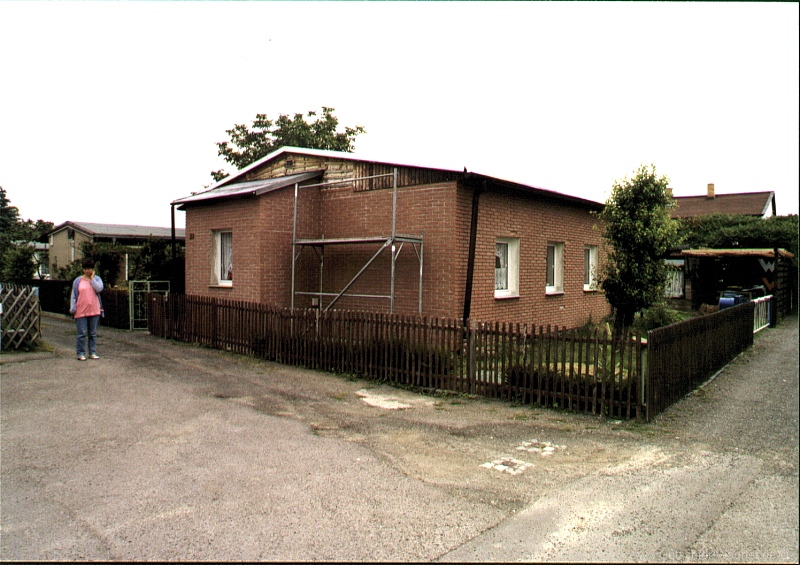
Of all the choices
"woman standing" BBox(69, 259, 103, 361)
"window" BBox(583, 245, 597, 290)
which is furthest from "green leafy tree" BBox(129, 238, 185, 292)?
"window" BBox(583, 245, 597, 290)

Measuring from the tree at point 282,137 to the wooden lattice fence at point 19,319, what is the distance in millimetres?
22158

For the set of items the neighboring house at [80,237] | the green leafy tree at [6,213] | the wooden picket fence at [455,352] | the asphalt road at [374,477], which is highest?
the neighboring house at [80,237]

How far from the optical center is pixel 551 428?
7273 millimetres

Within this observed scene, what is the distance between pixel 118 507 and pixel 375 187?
31.4ft

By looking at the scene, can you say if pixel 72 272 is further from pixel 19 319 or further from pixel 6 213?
pixel 6 213

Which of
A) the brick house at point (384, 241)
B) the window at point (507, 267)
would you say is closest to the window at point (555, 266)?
the brick house at point (384, 241)

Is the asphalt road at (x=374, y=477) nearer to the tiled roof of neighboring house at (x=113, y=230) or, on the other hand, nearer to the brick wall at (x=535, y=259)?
the brick wall at (x=535, y=259)

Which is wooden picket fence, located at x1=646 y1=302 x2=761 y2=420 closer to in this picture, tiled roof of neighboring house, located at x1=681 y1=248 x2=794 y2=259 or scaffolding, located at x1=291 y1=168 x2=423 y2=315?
scaffolding, located at x1=291 y1=168 x2=423 y2=315

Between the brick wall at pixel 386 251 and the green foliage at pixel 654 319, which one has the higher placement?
the brick wall at pixel 386 251

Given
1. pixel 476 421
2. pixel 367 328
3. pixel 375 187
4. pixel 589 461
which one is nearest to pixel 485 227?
pixel 375 187

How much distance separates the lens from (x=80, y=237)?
105 feet

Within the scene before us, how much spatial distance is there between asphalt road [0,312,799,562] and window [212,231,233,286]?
5801 millimetres

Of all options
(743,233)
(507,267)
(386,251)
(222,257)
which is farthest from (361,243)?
(743,233)

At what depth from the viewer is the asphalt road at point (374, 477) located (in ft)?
13.5
